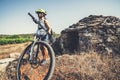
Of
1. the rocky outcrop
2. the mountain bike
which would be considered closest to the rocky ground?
the rocky outcrop

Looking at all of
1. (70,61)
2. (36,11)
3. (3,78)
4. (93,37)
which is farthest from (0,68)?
(36,11)

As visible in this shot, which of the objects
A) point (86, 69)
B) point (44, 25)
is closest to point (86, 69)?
point (86, 69)

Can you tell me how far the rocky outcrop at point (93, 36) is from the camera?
1138 centimetres

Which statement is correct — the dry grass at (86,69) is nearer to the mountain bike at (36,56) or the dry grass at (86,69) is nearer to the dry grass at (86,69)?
the dry grass at (86,69)

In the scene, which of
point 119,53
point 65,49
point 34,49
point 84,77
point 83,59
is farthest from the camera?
point 65,49

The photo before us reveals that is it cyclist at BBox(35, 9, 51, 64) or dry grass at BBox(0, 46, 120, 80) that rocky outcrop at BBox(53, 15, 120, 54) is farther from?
cyclist at BBox(35, 9, 51, 64)

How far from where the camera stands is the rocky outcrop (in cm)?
1138

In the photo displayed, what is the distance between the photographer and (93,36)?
467 inches

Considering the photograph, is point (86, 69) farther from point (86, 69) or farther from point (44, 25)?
point (44, 25)

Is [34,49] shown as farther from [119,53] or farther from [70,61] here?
[119,53]

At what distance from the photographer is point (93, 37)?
11828 mm

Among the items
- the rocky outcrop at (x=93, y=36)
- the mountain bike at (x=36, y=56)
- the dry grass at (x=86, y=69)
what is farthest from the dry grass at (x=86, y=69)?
the rocky outcrop at (x=93, y=36)

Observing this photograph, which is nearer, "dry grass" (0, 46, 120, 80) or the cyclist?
the cyclist

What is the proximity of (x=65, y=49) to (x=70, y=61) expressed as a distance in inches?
193
